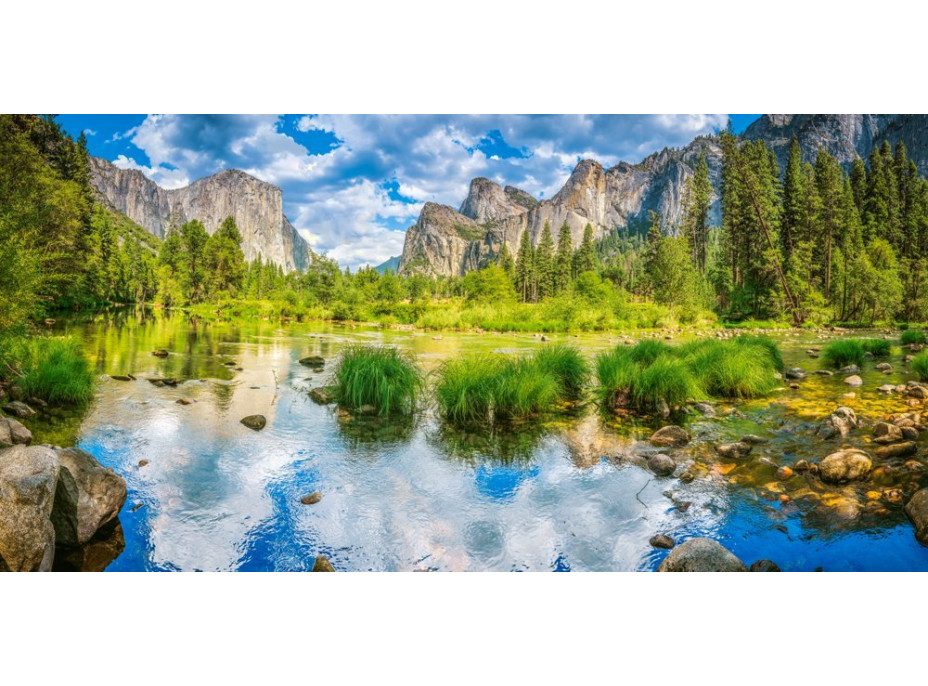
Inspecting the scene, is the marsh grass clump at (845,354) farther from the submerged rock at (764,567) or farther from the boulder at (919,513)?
the submerged rock at (764,567)

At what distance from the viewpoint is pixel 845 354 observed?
9242mm

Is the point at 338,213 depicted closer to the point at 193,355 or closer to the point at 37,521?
the point at 193,355

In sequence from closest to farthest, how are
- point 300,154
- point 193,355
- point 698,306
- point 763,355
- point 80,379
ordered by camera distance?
point 80,379
point 300,154
point 763,355
point 193,355
point 698,306

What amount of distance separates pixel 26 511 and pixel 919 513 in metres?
4.99

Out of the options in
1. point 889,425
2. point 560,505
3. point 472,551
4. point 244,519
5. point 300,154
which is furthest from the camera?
point 300,154

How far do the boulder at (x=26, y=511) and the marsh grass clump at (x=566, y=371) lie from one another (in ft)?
17.5

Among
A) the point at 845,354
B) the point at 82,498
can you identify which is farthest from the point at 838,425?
the point at 82,498

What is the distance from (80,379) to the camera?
230 inches

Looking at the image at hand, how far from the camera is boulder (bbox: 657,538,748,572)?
2.39m

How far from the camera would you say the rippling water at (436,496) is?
2637 millimetres

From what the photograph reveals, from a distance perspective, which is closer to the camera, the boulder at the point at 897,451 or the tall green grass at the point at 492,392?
the boulder at the point at 897,451

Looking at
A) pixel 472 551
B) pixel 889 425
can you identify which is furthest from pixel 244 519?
pixel 889 425

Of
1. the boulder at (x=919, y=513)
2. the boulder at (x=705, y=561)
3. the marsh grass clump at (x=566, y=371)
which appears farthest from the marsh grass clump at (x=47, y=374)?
Answer: the boulder at (x=919, y=513)
